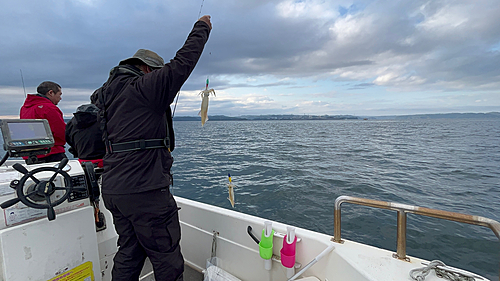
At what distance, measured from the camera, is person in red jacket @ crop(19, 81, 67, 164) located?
3070mm

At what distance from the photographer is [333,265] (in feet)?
6.59

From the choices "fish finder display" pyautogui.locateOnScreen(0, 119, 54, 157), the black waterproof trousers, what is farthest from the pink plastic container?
"fish finder display" pyautogui.locateOnScreen(0, 119, 54, 157)

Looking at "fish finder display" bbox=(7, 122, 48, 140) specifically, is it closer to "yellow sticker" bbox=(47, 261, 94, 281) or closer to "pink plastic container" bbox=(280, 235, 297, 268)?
"yellow sticker" bbox=(47, 261, 94, 281)

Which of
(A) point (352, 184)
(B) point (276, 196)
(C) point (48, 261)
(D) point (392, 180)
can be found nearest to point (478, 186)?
(D) point (392, 180)

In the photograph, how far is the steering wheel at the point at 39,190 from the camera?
60.7 inches

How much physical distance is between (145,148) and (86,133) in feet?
2.67

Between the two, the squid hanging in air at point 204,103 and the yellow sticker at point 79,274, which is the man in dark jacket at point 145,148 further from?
the squid hanging in air at point 204,103

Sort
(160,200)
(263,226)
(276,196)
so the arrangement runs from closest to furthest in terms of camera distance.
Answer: (160,200) → (263,226) → (276,196)

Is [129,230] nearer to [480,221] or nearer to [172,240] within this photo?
[172,240]

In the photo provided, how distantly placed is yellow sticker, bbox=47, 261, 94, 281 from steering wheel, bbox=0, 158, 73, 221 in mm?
571

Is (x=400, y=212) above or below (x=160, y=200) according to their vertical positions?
below

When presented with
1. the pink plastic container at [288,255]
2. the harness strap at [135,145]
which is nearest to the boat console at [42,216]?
the harness strap at [135,145]

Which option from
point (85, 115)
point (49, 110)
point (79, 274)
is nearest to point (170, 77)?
point (85, 115)

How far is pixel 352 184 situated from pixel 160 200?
7.29 m
